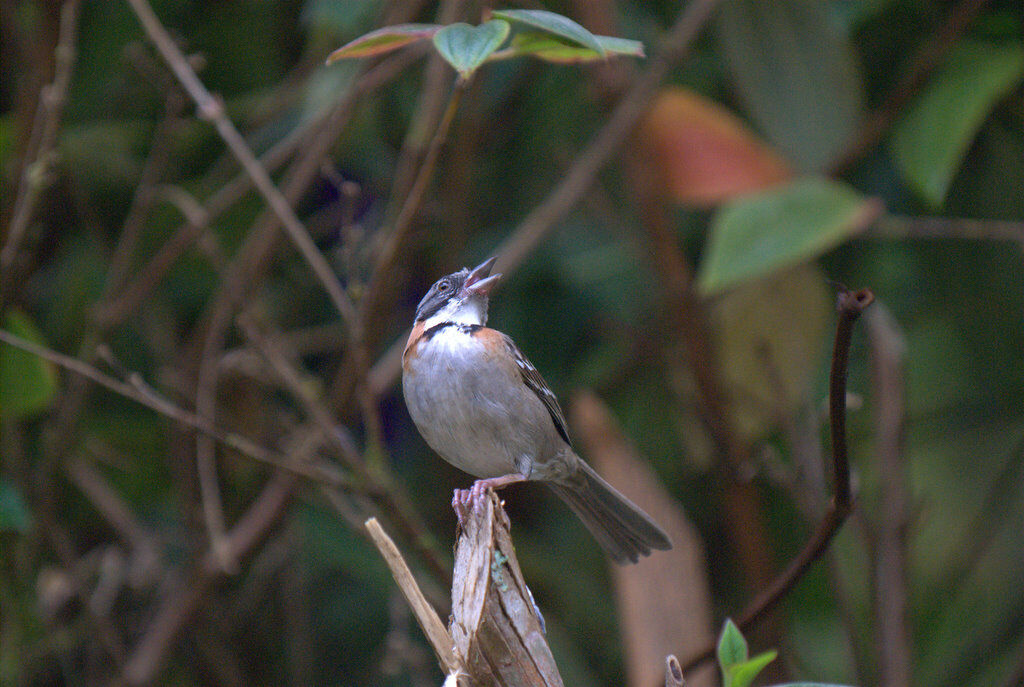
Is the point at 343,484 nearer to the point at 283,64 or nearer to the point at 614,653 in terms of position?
the point at 614,653

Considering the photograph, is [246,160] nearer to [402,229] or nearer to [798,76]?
[402,229]

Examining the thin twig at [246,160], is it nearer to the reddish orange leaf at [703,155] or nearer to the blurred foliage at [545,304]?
the blurred foliage at [545,304]

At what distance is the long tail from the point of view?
3.00 m

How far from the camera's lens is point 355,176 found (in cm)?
489

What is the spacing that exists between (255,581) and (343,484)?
1.71m

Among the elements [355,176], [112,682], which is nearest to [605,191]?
[355,176]

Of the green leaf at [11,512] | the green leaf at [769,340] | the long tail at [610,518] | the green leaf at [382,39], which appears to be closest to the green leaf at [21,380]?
the green leaf at [11,512]

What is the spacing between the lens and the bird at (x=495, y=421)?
110 inches

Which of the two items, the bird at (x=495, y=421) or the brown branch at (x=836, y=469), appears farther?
the bird at (x=495, y=421)

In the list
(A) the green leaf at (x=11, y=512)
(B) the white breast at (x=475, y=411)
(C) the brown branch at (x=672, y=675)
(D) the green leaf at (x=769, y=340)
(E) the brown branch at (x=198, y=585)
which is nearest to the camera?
(C) the brown branch at (x=672, y=675)

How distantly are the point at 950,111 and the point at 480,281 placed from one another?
6.46 ft

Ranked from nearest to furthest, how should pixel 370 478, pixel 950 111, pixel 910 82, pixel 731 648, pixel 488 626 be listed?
pixel 731 648 < pixel 488 626 < pixel 370 478 < pixel 950 111 < pixel 910 82

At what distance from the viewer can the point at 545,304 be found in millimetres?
4715

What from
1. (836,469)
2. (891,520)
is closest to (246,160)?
(836,469)
